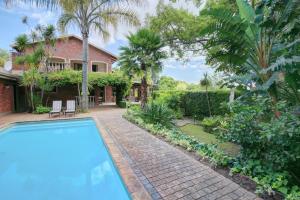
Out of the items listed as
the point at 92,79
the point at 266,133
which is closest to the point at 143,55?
the point at 266,133

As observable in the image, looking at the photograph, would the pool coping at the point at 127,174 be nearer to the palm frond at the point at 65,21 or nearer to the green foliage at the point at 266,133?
the green foliage at the point at 266,133

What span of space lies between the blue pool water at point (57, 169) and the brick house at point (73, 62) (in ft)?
37.5

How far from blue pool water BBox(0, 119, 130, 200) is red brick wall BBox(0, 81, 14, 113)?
6161 mm

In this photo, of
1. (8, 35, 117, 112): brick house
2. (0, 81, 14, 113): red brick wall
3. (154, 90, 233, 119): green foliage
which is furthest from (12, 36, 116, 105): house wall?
(154, 90, 233, 119): green foliage

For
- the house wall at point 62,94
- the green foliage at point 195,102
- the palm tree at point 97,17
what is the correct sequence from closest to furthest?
the green foliage at point 195,102 < the palm tree at point 97,17 < the house wall at point 62,94

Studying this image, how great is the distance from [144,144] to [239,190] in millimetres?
3624

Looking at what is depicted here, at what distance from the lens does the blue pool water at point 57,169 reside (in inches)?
171

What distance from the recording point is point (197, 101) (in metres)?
13.7

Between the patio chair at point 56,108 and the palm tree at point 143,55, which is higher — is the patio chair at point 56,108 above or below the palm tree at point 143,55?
below

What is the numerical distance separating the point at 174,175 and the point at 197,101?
32.4 feet

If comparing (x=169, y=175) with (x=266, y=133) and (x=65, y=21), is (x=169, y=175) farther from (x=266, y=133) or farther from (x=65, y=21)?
(x=65, y=21)

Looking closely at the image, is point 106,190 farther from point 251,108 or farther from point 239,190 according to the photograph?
point 251,108

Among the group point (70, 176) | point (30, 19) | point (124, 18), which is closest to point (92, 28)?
point (124, 18)

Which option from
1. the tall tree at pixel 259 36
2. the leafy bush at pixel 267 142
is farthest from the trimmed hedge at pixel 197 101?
the leafy bush at pixel 267 142
